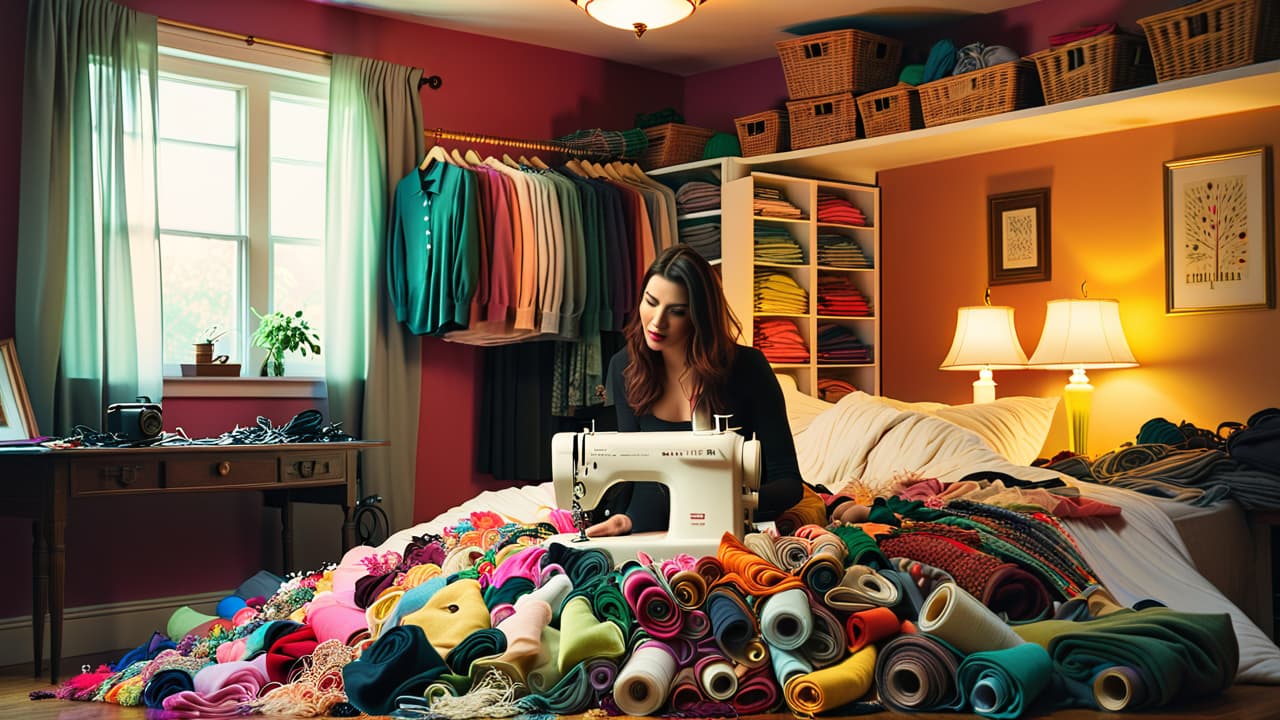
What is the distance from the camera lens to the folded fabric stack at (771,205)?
18.1 ft

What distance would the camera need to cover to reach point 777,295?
5.55 m

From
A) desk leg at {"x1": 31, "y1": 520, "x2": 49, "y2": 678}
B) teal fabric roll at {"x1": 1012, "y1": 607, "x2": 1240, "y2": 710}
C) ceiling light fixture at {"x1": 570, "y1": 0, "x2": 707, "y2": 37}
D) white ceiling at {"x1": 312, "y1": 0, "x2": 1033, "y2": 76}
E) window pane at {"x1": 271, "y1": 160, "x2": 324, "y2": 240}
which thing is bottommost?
desk leg at {"x1": 31, "y1": 520, "x2": 49, "y2": 678}

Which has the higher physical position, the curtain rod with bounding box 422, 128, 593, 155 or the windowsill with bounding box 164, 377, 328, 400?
the curtain rod with bounding box 422, 128, 593, 155

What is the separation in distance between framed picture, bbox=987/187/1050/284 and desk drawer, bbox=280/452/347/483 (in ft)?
9.42

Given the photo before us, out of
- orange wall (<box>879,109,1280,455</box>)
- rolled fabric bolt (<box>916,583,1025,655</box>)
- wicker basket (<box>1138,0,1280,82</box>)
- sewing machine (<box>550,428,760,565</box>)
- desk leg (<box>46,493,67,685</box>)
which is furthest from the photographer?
orange wall (<box>879,109,1280,455</box>)

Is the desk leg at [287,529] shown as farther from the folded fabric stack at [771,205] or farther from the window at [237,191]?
the folded fabric stack at [771,205]

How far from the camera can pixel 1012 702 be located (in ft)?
5.88

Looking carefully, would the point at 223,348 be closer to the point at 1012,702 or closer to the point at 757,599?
the point at 757,599

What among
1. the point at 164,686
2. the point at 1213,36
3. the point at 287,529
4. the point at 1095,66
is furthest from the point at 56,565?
the point at 1213,36

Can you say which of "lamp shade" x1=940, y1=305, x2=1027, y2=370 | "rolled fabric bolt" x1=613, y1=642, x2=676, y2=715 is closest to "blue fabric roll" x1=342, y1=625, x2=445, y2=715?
"rolled fabric bolt" x1=613, y1=642, x2=676, y2=715

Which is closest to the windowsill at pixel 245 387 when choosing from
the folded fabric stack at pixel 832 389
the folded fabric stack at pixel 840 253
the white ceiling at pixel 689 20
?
the white ceiling at pixel 689 20

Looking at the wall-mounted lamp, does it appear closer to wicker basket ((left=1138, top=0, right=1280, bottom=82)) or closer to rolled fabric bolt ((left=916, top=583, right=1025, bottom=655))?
wicker basket ((left=1138, top=0, right=1280, bottom=82))

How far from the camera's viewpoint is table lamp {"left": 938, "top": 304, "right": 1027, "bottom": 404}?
200 inches

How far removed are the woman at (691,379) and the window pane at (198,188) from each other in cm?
271
